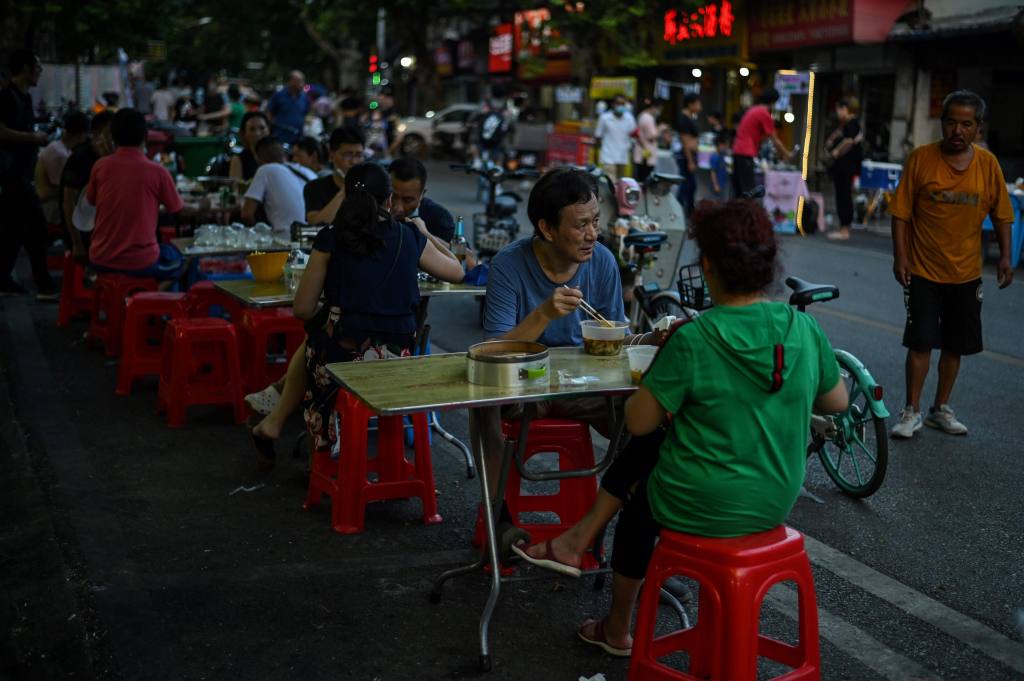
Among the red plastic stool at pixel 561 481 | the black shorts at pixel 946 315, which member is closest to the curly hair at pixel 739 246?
the red plastic stool at pixel 561 481

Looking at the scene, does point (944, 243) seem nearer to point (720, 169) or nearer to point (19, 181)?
point (19, 181)

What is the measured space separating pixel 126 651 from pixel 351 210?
82.5 inches

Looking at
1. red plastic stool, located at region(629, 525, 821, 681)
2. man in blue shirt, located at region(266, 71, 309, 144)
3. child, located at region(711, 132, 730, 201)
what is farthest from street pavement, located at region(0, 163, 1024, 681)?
child, located at region(711, 132, 730, 201)

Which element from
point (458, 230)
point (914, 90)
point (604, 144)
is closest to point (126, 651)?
point (458, 230)

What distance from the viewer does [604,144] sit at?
20.8 meters

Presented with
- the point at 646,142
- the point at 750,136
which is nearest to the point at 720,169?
the point at 646,142

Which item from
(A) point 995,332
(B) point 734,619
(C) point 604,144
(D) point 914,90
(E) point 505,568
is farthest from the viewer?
(D) point 914,90

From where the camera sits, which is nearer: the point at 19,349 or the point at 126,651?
the point at 126,651

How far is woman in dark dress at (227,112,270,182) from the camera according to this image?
10.8 m

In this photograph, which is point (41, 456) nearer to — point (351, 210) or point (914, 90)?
point (351, 210)

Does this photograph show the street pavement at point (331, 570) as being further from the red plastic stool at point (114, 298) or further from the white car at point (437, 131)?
the white car at point (437, 131)

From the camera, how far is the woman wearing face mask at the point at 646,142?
20.4 metres

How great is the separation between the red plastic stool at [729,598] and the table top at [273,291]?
9.91 feet

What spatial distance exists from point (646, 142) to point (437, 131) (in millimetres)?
18807
